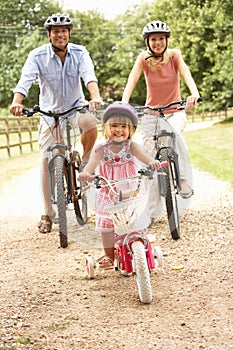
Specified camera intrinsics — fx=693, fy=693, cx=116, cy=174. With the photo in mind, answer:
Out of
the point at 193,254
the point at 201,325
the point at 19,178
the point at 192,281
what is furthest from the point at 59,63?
the point at 19,178

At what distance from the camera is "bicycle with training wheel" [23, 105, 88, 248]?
6.12 m

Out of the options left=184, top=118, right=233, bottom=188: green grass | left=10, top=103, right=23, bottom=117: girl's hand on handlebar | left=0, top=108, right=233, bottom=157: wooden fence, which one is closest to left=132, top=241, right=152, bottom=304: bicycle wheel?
left=10, top=103, right=23, bottom=117: girl's hand on handlebar

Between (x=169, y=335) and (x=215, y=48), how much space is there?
Result: 93.8 ft

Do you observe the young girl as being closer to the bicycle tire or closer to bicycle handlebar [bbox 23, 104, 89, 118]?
the bicycle tire

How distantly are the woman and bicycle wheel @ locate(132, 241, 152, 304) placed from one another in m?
2.23

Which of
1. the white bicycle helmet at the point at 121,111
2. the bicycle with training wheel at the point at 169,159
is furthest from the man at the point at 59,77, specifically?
the white bicycle helmet at the point at 121,111

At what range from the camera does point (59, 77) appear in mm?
6645

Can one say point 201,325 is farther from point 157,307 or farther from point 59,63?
point 59,63

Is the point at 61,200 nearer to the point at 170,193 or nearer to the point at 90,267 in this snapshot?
the point at 170,193

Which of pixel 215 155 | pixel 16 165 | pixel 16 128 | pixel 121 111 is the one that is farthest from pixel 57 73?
pixel 16 128

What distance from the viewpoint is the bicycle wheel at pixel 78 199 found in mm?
6391

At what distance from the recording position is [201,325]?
12.9 feet

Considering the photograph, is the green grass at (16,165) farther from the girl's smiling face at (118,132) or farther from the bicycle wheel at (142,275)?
the bicycle wheel at (142,275)

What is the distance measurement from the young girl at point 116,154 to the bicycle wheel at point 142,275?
567mm
